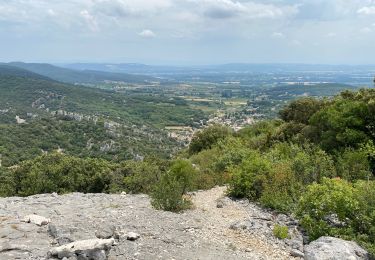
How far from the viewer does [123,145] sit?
9019 cm

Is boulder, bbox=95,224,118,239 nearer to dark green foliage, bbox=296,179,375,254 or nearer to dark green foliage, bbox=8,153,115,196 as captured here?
dark green foliage, bbox=296,179,375,254

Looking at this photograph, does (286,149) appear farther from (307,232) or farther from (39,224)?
(39,224)

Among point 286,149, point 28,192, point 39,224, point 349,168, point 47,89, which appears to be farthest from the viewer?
point 47,89

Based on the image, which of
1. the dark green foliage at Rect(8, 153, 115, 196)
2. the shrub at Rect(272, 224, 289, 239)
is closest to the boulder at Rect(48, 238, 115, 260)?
the shrub at Rect(272, 224, 289, 239)

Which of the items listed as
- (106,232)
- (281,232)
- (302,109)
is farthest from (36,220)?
(302,109)

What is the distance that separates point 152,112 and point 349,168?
151968mm

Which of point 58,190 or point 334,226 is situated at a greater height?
point 334,226

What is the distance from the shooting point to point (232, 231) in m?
12.0

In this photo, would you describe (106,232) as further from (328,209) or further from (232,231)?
(328,209)

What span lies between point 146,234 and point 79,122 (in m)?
106

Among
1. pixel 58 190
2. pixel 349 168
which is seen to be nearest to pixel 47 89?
pixel 58 190

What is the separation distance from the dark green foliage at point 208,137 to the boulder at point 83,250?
28.2 meters

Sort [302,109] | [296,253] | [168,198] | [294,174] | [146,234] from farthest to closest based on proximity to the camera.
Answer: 1. [302,109]
2. [294,174]
3. [168,198]
4. [146,234]
5. [296,253]

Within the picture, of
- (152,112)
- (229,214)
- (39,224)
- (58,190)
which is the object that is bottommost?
(152,112)
